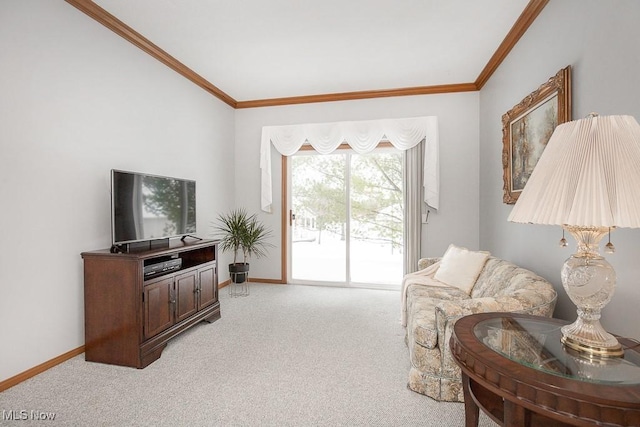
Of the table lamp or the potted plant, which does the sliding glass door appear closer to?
the potted plant

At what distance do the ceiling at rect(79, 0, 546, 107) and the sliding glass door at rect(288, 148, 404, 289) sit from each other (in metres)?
1.18

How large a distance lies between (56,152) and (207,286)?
173cm

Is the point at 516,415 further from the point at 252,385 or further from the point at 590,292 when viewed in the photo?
the point at 252,385

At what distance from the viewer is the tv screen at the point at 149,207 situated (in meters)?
2.49

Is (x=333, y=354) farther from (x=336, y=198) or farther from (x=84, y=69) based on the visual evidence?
(x=84, y=69)

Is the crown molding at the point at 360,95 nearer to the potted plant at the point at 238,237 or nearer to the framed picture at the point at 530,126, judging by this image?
the framed picture at the point at 530,126

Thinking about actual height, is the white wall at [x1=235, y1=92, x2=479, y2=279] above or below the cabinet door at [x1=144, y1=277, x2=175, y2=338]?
above

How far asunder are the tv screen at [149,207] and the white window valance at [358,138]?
1.66 m

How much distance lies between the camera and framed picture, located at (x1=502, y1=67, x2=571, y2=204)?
214 cm

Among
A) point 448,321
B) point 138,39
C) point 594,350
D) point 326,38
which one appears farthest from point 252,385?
point 138,39

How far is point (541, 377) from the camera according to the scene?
3.14ft

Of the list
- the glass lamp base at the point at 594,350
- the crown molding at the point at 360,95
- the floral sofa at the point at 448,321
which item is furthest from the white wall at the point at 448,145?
the glass lamp base at the point at 594,350

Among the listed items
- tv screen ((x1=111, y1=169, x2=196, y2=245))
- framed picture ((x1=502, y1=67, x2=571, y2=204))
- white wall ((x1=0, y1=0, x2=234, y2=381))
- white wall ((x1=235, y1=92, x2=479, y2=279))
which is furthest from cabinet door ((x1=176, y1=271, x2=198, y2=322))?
framed picture ((x1=502, y1=67, x2=571, y2=204))

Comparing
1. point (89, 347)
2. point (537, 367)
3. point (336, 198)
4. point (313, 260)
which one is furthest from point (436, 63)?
point (89, 347)
